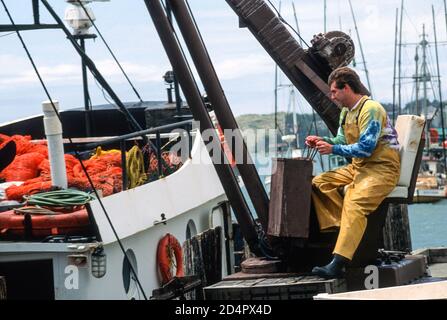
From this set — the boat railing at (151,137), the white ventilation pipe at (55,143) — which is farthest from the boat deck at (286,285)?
the white ventilation pipe at (55,143)

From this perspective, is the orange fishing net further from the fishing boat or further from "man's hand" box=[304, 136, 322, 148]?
"man's hand" box=[304, 136, 322, 148]

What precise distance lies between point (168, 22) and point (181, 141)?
411cm

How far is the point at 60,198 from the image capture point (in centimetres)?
1207

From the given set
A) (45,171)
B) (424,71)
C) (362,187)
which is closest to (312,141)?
(362,187)

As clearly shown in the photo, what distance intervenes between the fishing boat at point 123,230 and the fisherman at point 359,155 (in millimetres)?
2061

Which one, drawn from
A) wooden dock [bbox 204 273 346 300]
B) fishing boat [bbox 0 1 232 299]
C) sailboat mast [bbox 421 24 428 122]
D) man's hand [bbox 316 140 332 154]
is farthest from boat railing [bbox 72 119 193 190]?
sailboat mast [bbox 421 24 428 122]

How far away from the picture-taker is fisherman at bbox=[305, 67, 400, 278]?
10227 millimetres

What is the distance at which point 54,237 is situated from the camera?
38.3 ft

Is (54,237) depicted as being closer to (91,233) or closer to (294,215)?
(91,233)

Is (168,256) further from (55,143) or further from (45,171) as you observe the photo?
(55,143)

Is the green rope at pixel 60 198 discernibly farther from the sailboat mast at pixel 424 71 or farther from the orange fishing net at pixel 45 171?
the sailboat mast at pixel 424 71

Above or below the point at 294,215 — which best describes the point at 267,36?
above
